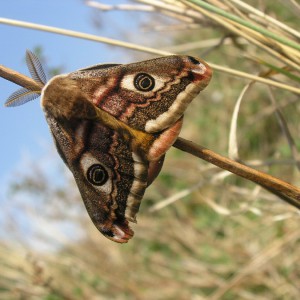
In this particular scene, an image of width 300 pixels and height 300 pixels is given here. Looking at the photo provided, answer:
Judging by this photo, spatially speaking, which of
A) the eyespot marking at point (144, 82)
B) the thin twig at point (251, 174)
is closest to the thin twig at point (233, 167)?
the thin twig at point (251, 174)

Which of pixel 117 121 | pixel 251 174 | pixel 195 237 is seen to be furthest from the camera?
pixel 195 237

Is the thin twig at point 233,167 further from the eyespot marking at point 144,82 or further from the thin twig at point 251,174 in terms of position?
the eyespot marking at point 144,82

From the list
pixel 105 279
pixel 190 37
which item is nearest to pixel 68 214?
pixel 105 279

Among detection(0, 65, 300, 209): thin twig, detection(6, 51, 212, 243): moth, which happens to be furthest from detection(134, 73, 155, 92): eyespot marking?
detection(0, 65, 300, 209): thin twig

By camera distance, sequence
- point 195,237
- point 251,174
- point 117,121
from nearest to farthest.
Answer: point 251,174 → point 117,121 → point 195,237

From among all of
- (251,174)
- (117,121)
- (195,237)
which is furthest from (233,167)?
(195,237)

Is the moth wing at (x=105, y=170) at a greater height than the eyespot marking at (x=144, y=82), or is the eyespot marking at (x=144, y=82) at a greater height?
the eyespot marking at (x=144, y=82)

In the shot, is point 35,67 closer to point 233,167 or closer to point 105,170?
point 105,170

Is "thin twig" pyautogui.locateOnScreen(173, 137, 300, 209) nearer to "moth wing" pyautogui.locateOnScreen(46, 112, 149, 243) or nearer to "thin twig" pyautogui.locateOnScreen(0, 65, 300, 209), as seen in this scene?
"thin twig" pyautogui.locateOnScreen(0, 65, 300, 209)
